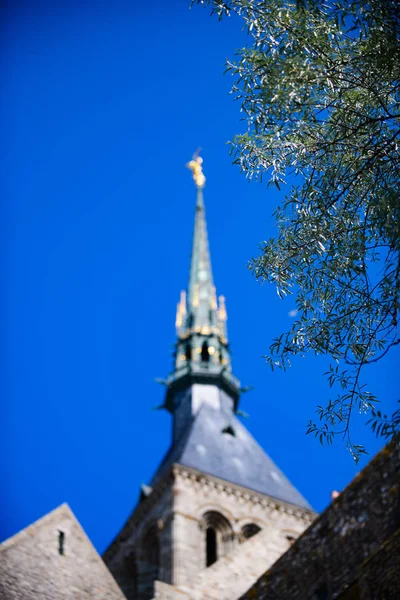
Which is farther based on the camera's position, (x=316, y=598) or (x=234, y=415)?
(x=234, y=415)

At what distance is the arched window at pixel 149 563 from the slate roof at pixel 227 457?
3268 mm

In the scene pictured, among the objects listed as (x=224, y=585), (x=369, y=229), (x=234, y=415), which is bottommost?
(x=369, y=229)

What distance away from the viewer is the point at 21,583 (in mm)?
14992

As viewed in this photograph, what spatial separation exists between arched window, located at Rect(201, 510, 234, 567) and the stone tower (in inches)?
1.5

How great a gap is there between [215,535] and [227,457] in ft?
16.8

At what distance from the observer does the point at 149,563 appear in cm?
3569

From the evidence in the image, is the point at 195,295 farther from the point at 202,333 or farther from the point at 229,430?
the point at 229,430

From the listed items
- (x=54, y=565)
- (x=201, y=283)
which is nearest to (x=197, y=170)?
(x=201, y=283)

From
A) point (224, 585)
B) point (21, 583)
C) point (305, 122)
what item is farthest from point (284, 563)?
point (224, 585)

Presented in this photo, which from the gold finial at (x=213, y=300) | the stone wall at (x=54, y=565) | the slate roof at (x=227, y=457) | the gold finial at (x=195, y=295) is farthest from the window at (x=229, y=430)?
the stone wall at (x=54, y=565)

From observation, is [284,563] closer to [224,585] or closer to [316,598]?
[316,598]

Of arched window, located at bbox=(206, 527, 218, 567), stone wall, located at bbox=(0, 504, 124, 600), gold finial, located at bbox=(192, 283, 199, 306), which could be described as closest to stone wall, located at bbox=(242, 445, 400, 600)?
stone wall, located at bbox=(0, 504, 124, 600)

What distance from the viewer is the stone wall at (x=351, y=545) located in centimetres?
A: 1085

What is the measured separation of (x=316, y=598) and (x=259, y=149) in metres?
6.72
